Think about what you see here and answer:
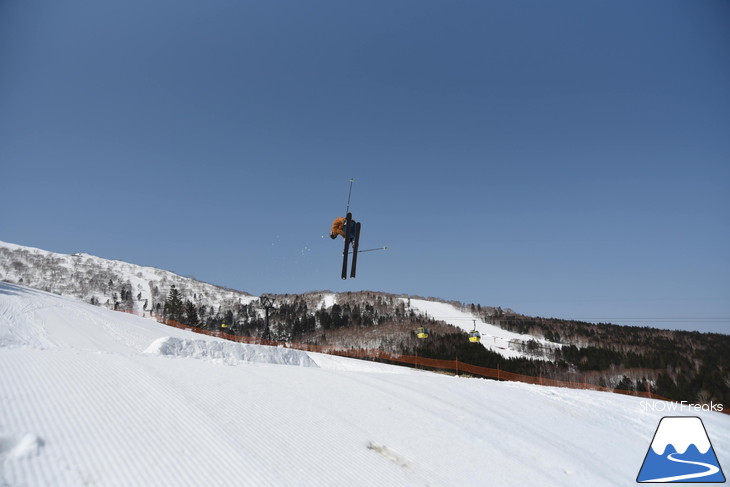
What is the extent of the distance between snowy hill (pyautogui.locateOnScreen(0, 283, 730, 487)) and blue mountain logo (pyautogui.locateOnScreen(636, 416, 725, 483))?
15.5 inches

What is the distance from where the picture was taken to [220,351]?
17172mm

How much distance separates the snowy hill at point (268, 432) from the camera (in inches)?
158

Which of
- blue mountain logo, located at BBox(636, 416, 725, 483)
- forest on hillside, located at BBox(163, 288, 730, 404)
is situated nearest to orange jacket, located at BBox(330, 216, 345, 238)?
blue mountain logo, located at BBox(636, 416, 725, 483)

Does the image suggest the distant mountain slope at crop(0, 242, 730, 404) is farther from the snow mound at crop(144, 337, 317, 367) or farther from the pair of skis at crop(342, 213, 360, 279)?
the pair of skis at crop(342, 213, 360, 279)

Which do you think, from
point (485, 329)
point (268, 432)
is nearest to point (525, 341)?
point (485, 329)

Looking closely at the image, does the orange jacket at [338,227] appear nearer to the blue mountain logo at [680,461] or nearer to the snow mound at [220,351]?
the snow mound at [220,351]

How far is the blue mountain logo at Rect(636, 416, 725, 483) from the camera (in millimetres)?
6996

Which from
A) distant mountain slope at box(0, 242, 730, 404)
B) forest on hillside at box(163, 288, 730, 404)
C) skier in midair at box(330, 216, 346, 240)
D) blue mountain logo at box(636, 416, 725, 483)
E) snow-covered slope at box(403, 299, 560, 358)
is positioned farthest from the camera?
snow-covered slope at box(403, 299, 560, 358)

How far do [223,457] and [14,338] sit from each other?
2581 centimetres

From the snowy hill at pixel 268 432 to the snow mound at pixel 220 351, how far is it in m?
6.11

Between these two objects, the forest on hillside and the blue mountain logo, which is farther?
the forest on hillside

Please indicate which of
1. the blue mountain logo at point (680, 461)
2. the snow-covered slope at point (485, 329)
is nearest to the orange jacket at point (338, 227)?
the blue mountain logo at point (680, 461)

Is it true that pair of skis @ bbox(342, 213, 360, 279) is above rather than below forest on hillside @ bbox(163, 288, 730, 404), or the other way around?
above

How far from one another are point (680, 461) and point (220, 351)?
660 inches
